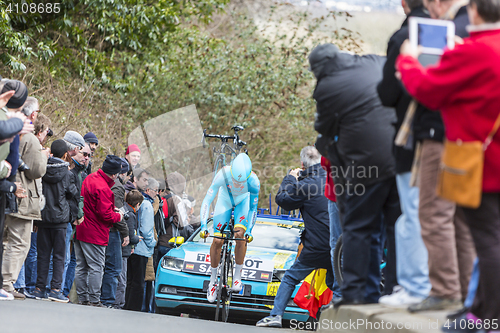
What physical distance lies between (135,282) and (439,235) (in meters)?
8.04

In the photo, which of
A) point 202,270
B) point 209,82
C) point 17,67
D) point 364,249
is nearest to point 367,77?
point 364,249

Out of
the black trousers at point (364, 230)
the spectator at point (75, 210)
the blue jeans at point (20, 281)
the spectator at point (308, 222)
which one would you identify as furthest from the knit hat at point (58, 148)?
the black trousers at point (364, 230)

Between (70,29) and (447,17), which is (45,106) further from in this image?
(447,17)

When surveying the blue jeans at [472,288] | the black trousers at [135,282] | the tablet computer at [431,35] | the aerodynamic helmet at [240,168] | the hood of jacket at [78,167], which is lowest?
the black trousers at [135,282]

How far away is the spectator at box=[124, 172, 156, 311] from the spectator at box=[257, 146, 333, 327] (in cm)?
327

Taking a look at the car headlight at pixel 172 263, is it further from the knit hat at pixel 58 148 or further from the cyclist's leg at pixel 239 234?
the knit hat at pixel 58 148

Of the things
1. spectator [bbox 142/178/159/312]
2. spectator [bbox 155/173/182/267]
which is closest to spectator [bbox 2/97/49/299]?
spectator [bbox 142/178/159/312]

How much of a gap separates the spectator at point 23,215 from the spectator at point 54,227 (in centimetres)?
70

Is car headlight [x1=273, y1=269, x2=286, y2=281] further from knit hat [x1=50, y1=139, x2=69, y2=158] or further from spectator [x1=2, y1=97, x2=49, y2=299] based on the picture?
spectator [x1=2, y1=97, x2=49, y2=299]

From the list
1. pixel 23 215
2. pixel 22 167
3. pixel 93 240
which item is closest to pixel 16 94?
pixel 22 167

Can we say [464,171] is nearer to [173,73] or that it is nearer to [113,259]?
[113,259]

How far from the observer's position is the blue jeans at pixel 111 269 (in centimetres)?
1020

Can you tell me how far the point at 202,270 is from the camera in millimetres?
9875

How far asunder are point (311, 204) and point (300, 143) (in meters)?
14.3
